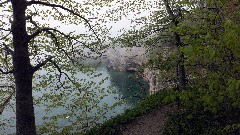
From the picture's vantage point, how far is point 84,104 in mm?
14281

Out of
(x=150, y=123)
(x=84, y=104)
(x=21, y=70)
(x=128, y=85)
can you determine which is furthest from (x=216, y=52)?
A: (x=128, y=85)

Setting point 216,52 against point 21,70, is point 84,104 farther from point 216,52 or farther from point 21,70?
point 216,52

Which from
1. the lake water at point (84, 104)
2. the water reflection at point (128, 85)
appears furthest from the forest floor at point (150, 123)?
the water reflection at point (128, 85)

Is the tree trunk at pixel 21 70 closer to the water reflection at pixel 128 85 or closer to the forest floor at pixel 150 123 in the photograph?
the forest floor at pixel 150 123

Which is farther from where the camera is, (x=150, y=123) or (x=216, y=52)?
(x=150, y=123)

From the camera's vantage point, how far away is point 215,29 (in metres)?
6.41

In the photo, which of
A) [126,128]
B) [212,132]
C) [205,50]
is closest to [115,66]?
[126,128]

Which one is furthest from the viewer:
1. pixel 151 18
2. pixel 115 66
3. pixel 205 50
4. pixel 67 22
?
pixel 115 66

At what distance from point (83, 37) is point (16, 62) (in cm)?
499

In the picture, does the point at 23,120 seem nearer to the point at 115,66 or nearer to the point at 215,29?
the point at 215,29

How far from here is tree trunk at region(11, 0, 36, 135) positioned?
627 cm

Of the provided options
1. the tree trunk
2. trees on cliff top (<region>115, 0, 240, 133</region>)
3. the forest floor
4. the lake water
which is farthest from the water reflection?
the tree trunk

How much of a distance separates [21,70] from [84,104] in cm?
814

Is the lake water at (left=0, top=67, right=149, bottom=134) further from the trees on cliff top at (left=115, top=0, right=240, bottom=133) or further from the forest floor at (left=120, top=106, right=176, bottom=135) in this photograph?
the trees on cliff top at (left=115, top=0, right=240, bottom=133)
